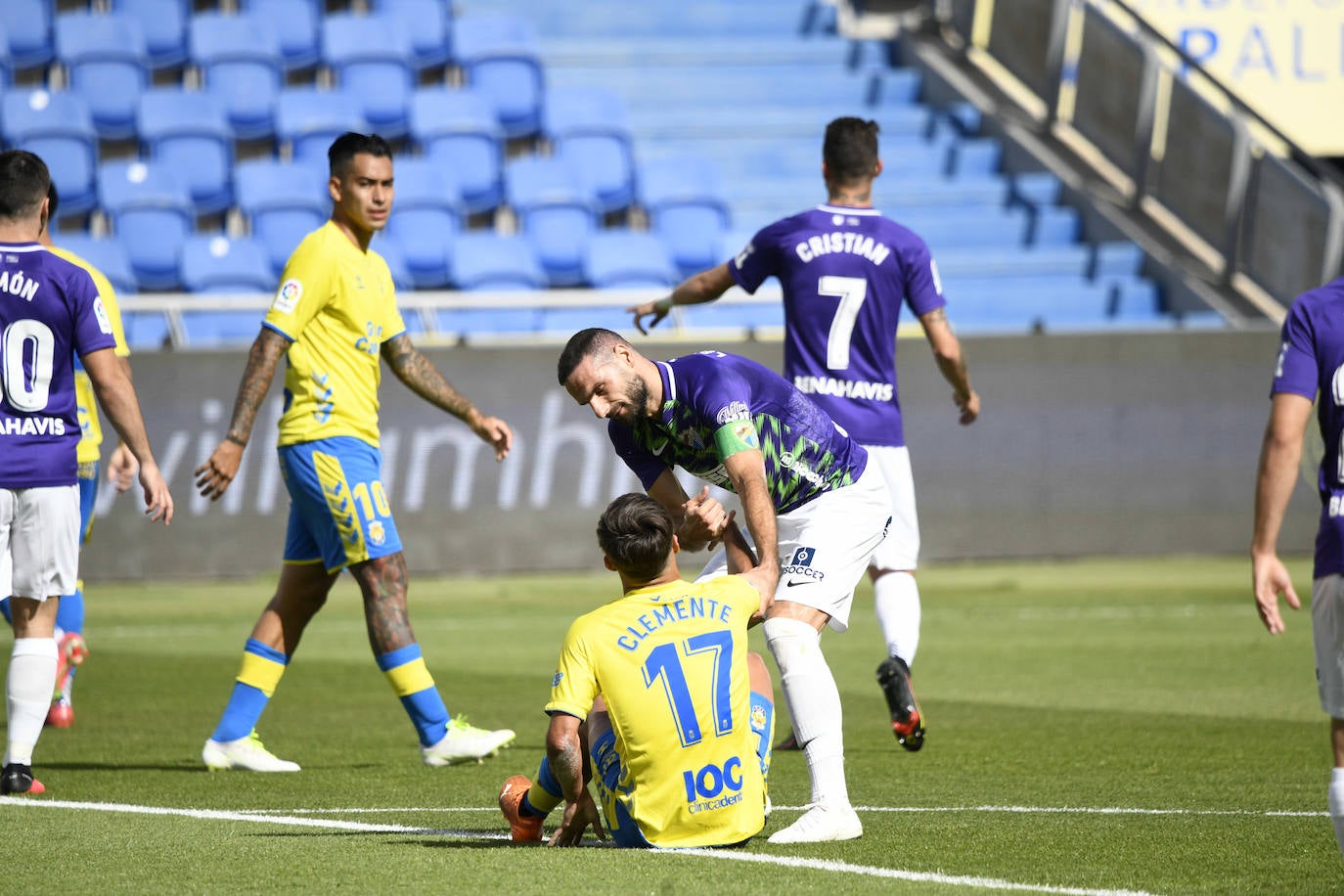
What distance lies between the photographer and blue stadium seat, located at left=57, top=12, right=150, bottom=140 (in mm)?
20594

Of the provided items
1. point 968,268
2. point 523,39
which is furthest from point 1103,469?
point 523,39

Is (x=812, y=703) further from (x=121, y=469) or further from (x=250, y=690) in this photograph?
(x=121, y=469)

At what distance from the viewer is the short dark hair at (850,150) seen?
8.23 metres

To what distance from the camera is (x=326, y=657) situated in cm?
1177

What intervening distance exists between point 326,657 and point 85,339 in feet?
17.6

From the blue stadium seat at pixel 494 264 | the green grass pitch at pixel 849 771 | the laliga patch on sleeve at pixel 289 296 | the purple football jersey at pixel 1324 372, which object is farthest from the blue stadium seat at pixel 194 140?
the purple football jersey at pixel 1324 372

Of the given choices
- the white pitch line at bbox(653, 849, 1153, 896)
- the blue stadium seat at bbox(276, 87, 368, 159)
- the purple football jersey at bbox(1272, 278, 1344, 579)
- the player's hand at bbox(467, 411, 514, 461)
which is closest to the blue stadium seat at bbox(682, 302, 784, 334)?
the blue stadium seat at bbox(276, 87, 368, 159)

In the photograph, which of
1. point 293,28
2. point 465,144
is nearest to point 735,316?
point 465,144

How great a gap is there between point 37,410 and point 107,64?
15.3 metres

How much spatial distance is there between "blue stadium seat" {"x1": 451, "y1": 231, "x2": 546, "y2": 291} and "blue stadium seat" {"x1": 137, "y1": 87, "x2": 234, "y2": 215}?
2.94 meters

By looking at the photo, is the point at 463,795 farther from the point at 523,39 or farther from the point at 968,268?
the point at 523,39

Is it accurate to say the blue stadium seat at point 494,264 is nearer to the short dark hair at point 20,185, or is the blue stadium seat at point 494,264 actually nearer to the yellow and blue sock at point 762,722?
the short dark hair at point 20,185

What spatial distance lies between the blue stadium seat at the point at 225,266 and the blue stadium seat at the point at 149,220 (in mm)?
397

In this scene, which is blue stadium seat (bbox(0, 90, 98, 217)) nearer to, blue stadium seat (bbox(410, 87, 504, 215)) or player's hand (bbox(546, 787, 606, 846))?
blue stadium seat (bbox(410, 87, 504, 215))
